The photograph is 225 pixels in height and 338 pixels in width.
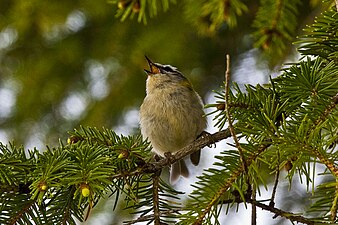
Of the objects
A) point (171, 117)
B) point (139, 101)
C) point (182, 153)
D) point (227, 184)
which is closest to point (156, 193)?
point (182, 153)

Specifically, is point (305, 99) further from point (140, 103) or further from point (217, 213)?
point (140, 103)

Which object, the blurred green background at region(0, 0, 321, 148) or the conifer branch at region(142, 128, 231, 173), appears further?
the blurred green background at region(0, 0, 321, 148)

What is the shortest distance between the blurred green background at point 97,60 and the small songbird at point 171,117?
0.66 ft

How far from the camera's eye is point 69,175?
5.13 ft

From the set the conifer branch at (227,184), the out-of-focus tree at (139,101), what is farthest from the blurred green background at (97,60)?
the conifer branch at (227,184)

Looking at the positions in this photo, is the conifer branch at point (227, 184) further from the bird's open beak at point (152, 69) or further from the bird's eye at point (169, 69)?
the bird's eye at point (169, 69)

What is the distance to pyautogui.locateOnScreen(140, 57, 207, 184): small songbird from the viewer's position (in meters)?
3.11

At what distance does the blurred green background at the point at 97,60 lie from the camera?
3355 millimetres

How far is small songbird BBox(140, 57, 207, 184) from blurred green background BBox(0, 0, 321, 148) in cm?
20

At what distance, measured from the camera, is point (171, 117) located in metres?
3.11

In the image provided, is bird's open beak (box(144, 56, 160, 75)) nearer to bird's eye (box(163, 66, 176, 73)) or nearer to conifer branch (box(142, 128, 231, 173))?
bird's eye (box(163, 66, 176, 73))

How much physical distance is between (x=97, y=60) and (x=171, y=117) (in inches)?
25.5

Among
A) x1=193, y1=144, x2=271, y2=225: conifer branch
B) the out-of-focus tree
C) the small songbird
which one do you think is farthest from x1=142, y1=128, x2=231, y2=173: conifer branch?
the small songbird

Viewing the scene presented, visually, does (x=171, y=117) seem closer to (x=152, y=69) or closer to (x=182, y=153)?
(x=152, y=69)
